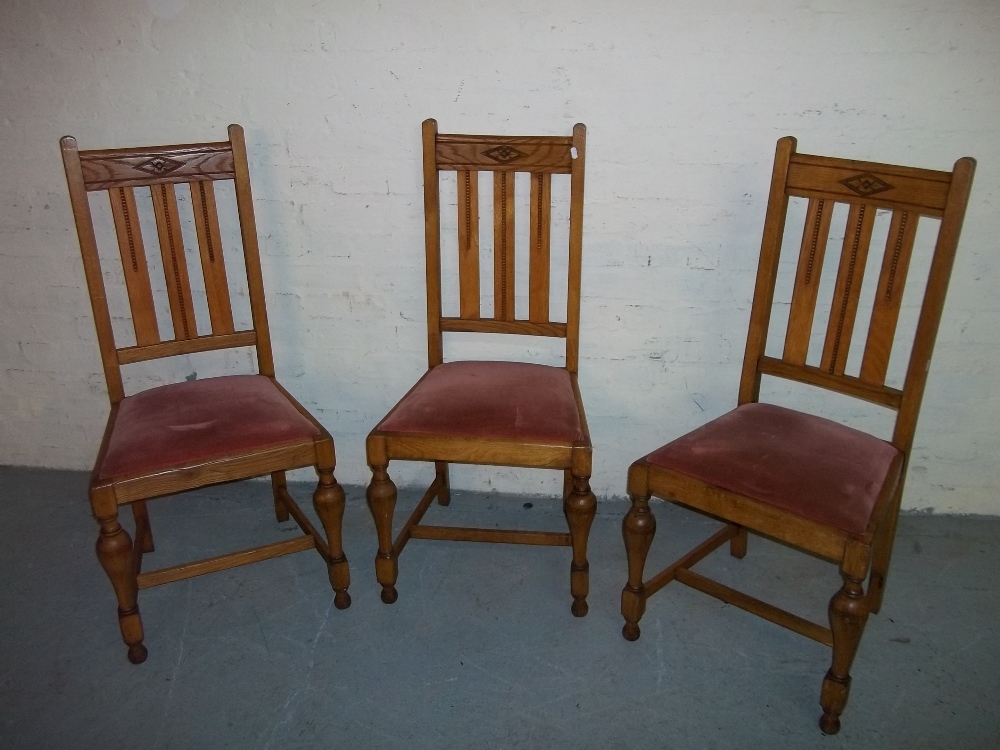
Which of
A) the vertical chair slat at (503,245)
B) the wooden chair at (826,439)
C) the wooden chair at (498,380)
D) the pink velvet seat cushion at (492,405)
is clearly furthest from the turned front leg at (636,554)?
the vertical chair slat at (503,245)

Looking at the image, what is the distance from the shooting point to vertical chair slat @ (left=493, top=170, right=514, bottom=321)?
2.24 metres

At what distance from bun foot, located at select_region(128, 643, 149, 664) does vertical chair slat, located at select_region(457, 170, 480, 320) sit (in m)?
1.23

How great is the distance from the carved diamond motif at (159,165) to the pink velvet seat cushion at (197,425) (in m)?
0.59

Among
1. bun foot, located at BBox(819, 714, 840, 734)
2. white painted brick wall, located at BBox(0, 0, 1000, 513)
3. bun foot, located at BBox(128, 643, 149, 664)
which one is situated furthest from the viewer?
white painted brick wall, located at BBox(0, 0, 1000, 513)

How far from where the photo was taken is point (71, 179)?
2092 millimetres

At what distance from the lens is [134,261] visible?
7.22 feet

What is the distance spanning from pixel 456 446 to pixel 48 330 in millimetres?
1657

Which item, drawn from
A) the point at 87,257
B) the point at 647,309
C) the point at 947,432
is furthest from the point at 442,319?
the point at 947,432

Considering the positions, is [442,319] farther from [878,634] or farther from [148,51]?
[878,634]

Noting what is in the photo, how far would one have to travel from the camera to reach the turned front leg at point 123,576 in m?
1.93

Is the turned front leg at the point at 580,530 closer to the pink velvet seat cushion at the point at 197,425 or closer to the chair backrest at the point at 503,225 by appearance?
the chair backrest at the point at 503,225

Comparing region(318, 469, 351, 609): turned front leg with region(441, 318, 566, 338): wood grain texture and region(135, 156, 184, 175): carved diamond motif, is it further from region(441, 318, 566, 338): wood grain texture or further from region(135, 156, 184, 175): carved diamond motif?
region(135, 156, 184, 175): carved diamond motif

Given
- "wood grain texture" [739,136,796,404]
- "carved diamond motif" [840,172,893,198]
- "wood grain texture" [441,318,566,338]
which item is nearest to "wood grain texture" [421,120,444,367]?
"wood grain texture" [441,318,566,338]

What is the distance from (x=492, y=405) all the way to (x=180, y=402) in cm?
85
